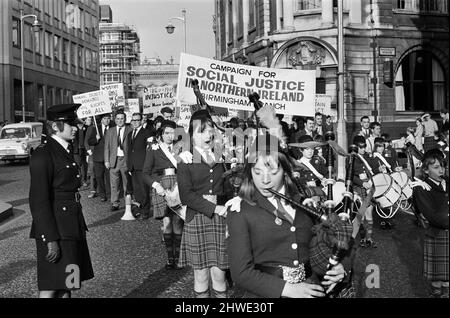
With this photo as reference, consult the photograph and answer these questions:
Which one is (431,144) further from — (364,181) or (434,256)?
(364,181)

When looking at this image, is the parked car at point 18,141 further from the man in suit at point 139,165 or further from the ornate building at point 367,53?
the man in suit at point 139,165

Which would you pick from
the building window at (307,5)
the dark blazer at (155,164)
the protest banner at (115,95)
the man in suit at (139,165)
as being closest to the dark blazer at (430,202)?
the dark blazer at (155,164)

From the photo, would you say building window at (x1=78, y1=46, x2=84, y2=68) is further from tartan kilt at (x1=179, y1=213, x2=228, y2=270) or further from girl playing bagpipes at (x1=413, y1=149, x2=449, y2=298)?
girl playing bagpipes at (x1=413, y1=149, x2=449, y2=298)

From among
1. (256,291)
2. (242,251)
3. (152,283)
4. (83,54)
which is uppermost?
(83,54)

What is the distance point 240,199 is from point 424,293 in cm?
215

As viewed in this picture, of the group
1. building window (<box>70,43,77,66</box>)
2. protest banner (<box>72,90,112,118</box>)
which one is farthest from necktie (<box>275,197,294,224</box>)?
building window (<box>70,43,77,66</box>)

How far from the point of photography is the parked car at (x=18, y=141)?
26719 mm

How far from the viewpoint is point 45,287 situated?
Answer: 14.2 feet

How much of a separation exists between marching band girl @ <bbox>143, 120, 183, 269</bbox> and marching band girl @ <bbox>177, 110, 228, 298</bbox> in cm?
214

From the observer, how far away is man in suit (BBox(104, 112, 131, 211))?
1225 centimetres

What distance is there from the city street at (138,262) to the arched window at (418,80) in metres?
15.4

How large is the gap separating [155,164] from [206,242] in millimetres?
3184
